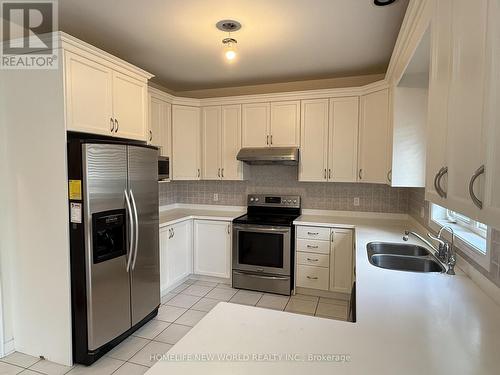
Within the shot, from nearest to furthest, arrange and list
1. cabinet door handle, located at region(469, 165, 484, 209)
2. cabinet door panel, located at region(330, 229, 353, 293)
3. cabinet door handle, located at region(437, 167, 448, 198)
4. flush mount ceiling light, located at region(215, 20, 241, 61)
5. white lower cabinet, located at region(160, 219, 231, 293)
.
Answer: cabinet door handle, located at region(469, 165, 484, 209) → cabinet door handle, located at region(437, 167, 448, 198) → flush mount ceiling light, located at region(215, 20, 241, 61) → cabinet door panel, located at region(330, 229, 353, 293) → white lower cabinet, located at region(160, 219, 231, 293)

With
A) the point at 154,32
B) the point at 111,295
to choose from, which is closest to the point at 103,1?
the point at 154,32

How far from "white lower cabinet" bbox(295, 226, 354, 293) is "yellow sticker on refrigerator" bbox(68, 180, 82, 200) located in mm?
2234

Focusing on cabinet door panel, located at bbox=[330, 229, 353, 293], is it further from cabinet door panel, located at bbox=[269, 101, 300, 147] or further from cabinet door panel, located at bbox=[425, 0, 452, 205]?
cabinet door panel, located at bbox=[425, 0, 452, 205]

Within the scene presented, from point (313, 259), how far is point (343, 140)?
1.42 m

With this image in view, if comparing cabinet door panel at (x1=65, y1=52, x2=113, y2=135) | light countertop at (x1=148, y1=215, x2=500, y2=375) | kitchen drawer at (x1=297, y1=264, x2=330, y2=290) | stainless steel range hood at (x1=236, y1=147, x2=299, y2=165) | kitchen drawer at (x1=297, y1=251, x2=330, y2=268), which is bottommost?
kitchen drawer at (x1=297, y1=264, x2=330, y2=290)

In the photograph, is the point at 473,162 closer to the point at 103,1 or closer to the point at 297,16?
the point at 297,16

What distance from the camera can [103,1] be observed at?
198 centimetres

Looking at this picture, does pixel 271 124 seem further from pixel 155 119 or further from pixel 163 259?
pixel 163 259

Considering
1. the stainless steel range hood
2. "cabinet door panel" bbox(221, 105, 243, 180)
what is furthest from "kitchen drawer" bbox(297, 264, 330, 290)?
"cabinet door panel" bbox(221, 105, 243, 180)

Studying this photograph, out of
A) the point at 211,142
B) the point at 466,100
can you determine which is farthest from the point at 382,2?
the point at 211,142

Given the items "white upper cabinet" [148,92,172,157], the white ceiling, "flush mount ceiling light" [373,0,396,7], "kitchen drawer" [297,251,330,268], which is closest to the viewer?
"flush mount ceiling light" [373,0,396,7]

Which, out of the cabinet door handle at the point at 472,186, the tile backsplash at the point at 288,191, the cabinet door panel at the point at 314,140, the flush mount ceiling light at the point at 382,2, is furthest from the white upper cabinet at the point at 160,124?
the cabinet door handle at the point at 472,186

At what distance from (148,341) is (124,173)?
1.44 metres

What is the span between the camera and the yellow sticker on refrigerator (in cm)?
205
